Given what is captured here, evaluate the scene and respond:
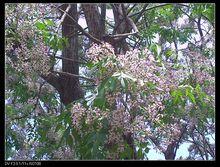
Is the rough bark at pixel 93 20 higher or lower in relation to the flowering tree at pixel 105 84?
higher

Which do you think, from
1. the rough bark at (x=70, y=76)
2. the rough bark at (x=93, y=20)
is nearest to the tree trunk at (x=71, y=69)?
the rough bark at (x=70, y=76)

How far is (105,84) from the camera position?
2926mm

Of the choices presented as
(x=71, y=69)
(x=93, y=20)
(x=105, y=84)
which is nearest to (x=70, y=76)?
(x=71, y=69)

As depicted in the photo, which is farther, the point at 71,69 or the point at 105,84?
the point at 71,69

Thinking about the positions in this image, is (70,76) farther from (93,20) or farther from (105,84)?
(105,84)

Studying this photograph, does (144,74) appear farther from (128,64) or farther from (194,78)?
(194,78)

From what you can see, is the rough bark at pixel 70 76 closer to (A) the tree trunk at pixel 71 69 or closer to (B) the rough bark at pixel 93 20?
(A) the tree trunk at pixel 71 69

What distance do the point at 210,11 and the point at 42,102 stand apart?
2.21 metres

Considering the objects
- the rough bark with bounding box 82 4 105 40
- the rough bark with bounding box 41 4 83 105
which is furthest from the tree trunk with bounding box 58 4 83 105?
the rough bark with bounding box 82 4 105 40

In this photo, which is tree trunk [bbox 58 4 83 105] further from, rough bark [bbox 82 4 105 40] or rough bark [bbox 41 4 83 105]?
rough bark [bbox 82 4 105 40]

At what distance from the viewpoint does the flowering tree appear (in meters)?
3.04

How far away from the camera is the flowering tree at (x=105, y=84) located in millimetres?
3037

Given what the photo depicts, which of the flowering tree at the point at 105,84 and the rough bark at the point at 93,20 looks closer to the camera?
the flowering tree at the point at 105,84

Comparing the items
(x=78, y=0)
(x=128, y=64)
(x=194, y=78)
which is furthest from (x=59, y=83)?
(x=128, y=64)
